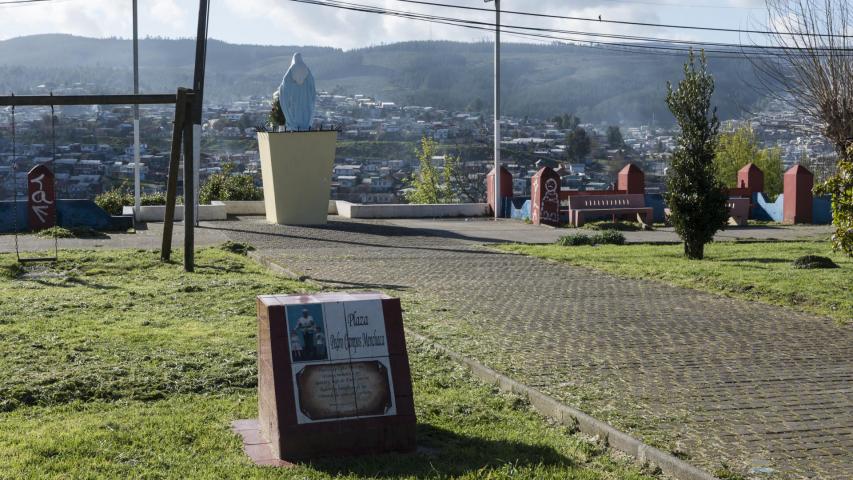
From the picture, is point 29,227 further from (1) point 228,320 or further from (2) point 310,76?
(1) point 228,320

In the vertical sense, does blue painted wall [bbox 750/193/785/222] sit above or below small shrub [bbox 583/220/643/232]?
above

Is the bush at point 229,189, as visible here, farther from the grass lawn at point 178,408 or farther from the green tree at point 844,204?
the green tree at point 844,204

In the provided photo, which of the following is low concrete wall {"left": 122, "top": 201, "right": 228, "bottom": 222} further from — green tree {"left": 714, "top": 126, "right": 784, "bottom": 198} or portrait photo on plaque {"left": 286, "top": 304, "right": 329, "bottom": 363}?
green tree {"left": 714, "top": 126, "right": 784, "bottom": 198}

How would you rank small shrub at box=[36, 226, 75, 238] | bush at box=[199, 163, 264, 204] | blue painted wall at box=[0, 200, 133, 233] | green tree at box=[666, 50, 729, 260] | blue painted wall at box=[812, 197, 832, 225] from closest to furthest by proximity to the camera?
green tree at box=[666, 50, 729, 260] < small shrub at box=[36, 226, 75, 238] < blue painted wall at box=[0, 200, 133, 233] < blue painted wall at box=[812, 197, 832, 225] < bush at box=[199, 163, 264, 204]

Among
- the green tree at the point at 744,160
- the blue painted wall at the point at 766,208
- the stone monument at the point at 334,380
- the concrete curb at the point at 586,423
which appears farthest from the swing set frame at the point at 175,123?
the green tree at the point at 744,160

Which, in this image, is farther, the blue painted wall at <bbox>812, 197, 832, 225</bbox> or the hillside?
the hillside

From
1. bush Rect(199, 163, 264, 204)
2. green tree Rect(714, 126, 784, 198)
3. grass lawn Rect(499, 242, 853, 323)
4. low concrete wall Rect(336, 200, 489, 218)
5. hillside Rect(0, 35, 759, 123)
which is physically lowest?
grass lawn Rect(499, 242, 853, 323)

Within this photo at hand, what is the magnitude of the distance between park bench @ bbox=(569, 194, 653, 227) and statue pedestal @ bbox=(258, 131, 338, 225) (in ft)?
21.4

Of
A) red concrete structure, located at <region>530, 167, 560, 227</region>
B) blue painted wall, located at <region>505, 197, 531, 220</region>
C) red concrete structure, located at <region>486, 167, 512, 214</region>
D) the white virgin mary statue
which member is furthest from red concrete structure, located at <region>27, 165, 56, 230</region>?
red concrete structure, located at <region>486, 167, 512, 214</region>

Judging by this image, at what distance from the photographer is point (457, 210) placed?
31.0 m

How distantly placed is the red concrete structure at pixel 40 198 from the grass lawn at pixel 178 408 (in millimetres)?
12427

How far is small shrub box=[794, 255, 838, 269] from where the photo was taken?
15.0m

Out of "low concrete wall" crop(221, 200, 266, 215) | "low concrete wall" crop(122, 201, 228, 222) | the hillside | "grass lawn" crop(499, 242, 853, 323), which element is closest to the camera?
"grass lawn" crop(499, 242, 853, 323)

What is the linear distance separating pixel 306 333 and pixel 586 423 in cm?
176
